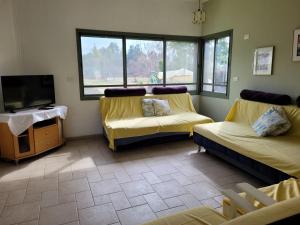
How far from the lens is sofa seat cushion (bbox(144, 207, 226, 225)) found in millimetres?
1352

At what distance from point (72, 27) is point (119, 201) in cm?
324

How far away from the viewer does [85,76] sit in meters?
4.32

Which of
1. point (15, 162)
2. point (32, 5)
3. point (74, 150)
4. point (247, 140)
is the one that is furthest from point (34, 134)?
point (247, 140)

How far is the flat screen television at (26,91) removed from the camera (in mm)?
3277

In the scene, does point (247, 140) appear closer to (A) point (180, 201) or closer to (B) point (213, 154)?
(B) point (213, 154)

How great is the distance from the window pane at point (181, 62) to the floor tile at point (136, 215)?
134 inches

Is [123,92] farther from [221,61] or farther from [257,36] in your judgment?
[257,36]

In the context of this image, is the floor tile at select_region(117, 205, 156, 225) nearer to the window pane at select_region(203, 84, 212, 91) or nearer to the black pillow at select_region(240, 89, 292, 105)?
the black pillow at select_region(240, 89, 292, 105)

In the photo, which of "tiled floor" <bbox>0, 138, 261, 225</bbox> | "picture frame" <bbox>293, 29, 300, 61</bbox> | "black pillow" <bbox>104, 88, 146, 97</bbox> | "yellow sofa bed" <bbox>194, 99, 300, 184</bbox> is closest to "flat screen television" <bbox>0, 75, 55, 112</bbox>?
"tiled floor" <bbox>0, 138, 261, 225</bbox>

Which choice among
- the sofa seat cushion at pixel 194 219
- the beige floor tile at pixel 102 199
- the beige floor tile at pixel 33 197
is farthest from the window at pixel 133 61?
the sofa seat cushion at pixel 194 219

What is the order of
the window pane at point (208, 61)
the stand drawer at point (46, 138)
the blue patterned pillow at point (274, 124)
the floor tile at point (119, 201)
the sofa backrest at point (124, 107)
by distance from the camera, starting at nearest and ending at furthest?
the floor tile at point (119, 201), the blue patterned pillow at point (274, 124), the stand drawer at point (46, 138), the sofa backrest at point (124, 107), the window pane at point (208, 61)

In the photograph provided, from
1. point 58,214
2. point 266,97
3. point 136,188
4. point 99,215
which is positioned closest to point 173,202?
point 136,188

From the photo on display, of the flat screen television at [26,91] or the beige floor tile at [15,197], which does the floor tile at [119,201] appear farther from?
the flat screen television at [26,91]

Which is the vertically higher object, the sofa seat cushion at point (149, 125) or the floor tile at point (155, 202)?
the sofa seat cushion at point (149, 125)
